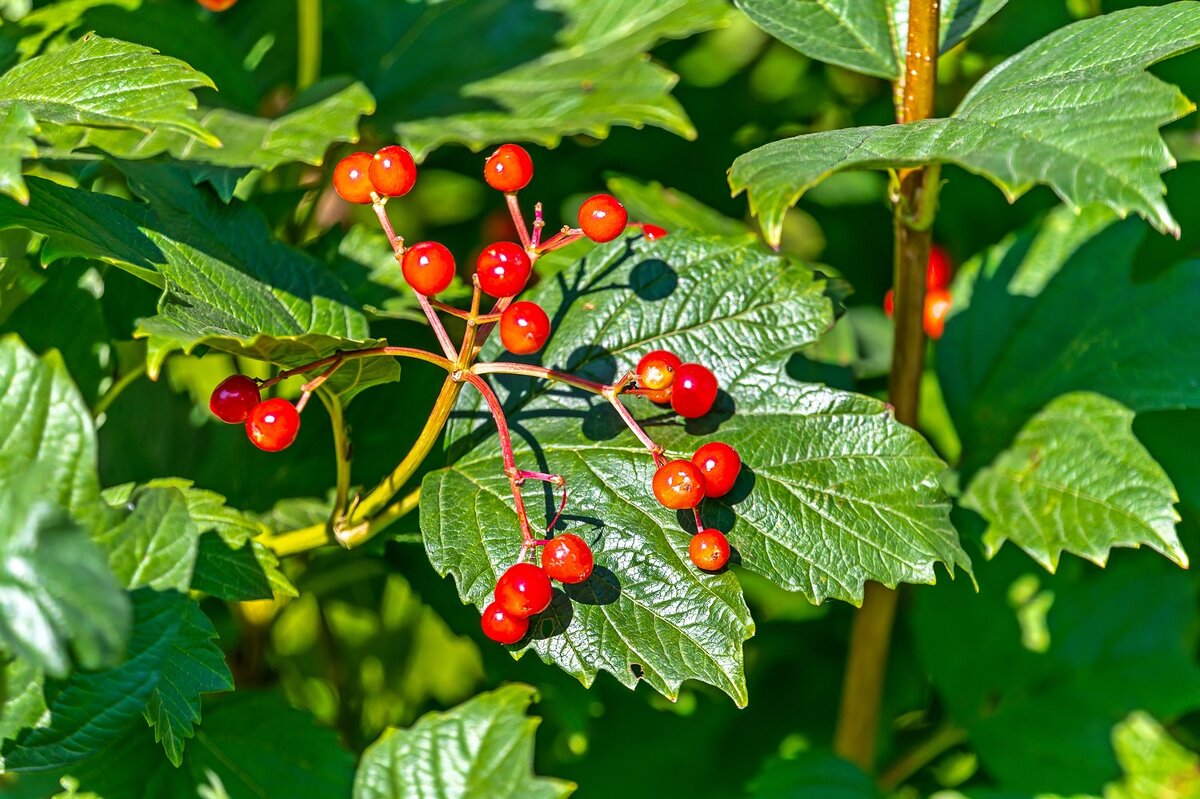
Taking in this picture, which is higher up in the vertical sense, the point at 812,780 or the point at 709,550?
the point at 709,550

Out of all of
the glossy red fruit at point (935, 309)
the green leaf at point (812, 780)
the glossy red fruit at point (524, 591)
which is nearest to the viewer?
the glossy red fruit at point (524, 591)

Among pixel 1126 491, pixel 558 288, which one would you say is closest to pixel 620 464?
pixel 558 288

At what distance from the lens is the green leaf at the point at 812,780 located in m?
1.61

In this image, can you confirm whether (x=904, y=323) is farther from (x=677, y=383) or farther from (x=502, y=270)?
(x=502, y=270)

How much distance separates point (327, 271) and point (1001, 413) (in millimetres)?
913

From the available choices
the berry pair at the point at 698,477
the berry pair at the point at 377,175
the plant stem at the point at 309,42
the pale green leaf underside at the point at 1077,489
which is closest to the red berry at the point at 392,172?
the berry pair at the point at 377,175

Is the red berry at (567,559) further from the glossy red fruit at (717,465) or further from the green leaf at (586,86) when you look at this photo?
the green leaf at (586,86)

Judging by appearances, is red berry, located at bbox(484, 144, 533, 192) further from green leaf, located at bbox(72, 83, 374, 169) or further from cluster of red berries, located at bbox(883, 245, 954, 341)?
cluster of red berries, located at bbox(883, 245, 954, 341)

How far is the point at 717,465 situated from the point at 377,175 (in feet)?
1.39

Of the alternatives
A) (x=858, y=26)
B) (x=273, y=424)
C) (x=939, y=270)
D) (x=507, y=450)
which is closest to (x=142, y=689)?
(x=273, y=424)

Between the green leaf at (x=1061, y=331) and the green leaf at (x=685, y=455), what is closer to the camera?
the green leaf at (x=685, y=455)

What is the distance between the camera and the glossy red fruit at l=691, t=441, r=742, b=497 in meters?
1.09

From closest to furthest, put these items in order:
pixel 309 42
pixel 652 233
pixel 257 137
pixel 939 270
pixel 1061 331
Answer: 1. pixel 652 233
2. pixel 257 137
3. pixel 1061 331
4. pixel 309 42
5. pixel 939 270

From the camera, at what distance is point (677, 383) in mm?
1127
